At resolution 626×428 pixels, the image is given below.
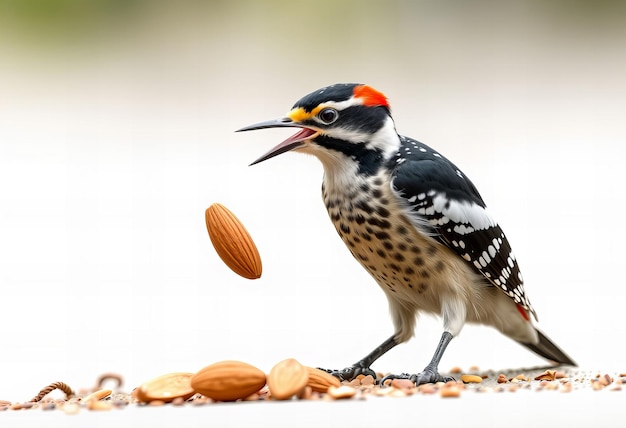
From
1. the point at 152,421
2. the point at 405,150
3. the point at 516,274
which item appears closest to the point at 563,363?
the point at 516,274

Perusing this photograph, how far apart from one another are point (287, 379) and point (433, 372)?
0.45 m

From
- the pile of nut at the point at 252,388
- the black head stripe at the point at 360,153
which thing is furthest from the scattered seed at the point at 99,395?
the black head stripe at the point at 360,153

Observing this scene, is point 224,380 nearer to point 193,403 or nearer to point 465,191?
point 193,403

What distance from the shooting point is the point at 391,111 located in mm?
2201

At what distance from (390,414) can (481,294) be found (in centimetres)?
79

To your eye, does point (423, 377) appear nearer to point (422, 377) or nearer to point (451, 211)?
point (422, 377)

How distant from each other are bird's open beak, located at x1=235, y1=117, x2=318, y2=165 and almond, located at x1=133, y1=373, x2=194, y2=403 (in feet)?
1.66

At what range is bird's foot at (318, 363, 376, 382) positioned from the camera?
225 centimetres

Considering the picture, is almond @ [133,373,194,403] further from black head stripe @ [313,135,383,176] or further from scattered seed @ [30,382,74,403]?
black head stripe @ [313,135,383,176]

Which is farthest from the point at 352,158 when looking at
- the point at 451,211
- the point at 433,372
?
the point at 433,372

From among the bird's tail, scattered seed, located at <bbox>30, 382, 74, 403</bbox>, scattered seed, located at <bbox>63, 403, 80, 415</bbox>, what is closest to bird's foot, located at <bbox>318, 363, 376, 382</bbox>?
the bird's tail

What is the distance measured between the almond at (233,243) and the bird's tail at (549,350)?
0.93m

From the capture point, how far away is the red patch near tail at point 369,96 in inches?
82.8

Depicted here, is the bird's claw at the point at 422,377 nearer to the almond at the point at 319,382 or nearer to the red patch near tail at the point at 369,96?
the almond at the point at 319,382
